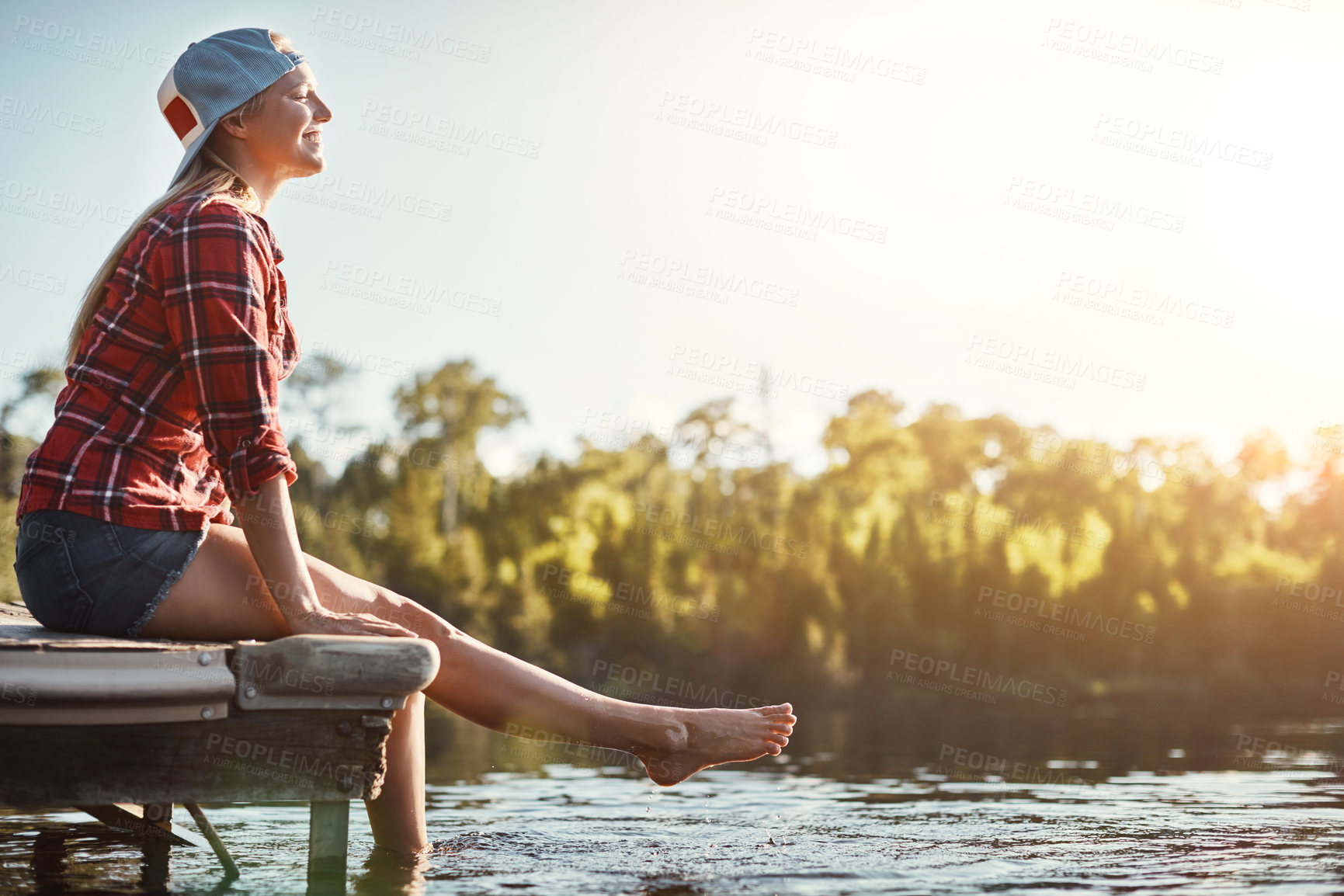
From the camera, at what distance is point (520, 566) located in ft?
99.6

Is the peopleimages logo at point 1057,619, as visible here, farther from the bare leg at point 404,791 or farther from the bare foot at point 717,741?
the bare leg at point 404,791

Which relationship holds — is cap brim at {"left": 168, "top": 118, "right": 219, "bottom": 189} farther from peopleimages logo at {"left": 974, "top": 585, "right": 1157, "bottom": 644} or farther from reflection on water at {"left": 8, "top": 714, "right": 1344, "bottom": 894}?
peopleimages logo at {"left": 974, "top": 585, "right": 1157, "bottom": 644}

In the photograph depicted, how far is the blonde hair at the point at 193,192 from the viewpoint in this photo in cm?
234

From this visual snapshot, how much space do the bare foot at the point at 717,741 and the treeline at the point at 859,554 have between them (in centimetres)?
A: 1981

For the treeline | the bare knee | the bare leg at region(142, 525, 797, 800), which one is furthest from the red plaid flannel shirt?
the treeline

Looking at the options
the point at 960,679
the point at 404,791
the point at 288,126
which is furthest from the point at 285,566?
the point at 960,679

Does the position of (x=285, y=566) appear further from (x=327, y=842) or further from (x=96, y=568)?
(x=327, y=842)

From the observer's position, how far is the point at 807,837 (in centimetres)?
313

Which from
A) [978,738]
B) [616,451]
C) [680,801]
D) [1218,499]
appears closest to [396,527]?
[616,451]

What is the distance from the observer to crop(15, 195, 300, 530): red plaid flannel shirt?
2178mm

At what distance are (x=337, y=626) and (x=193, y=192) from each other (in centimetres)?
94

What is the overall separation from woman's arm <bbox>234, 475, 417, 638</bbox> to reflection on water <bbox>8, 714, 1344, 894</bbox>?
0.56 meters

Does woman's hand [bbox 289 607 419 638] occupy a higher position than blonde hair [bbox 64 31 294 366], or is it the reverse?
blonde hair [bbox 64 31 294 366]

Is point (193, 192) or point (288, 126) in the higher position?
point (288, 126)
